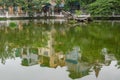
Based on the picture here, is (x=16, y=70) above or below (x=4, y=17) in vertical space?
above

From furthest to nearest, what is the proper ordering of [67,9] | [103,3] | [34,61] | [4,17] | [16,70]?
[67,9] → [4,17] → [103,3] → [34,61] → [16,70]

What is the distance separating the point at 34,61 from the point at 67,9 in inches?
1286

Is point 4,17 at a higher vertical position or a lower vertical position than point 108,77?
lower

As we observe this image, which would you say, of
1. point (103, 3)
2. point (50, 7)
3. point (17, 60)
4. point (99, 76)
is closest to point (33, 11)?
point (50, 7)

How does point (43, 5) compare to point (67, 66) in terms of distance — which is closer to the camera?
point (67, 66)

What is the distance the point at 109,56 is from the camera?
859cm

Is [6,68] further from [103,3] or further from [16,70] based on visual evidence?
[103,3]

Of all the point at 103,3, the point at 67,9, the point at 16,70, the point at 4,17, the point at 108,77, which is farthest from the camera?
the point at 67,9

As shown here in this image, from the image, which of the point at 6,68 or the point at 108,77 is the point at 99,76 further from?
the point at 6,68

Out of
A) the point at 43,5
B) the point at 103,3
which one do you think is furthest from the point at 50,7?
the point at 103,3

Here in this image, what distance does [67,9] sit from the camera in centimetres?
4044

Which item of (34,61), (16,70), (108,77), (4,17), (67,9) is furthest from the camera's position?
(67,9)

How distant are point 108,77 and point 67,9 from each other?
3466 cm

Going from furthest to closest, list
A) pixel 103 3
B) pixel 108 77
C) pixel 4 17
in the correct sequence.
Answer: pixel 4 17 < pixel 103 3 < pixel 108 77
